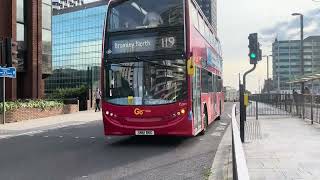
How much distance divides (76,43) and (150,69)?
261ft

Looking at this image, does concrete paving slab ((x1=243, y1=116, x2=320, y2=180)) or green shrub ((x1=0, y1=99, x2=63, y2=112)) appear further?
green shrub ((x1=0, y1=99, x2=63, y2=112))

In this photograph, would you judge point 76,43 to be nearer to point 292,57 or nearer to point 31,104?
point 292,57

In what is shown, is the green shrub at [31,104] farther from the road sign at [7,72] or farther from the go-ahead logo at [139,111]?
the go-ahead logo at [139,111]

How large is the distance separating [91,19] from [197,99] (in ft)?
246

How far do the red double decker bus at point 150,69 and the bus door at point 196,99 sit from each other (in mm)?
109

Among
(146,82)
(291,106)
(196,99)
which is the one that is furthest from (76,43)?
(146,82)

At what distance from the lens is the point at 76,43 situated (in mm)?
92125

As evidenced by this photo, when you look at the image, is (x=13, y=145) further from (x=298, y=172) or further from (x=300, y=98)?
(x=300, y=98)

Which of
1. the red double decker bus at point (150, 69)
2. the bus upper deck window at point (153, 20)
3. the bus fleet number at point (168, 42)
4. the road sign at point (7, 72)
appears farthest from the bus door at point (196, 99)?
the road sign at point (7, 72)

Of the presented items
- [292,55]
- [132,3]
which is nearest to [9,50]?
[132,3]

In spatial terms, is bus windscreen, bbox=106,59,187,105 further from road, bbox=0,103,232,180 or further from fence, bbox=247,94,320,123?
fence, bbox=247,94,320,123

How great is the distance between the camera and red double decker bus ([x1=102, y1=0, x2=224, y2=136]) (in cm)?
1409

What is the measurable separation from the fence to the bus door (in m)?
6.92

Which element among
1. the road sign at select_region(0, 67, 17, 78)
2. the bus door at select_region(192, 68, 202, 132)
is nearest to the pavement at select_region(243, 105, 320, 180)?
the bus door at select_region(192, 68, 202, 132)
